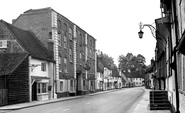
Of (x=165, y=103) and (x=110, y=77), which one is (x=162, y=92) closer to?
(x=165, y=103)

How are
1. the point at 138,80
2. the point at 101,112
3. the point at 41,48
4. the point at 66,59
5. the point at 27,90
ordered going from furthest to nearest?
the point at 138,80, the point at 66,59, the point at 41,48, the point at 27,90, the point at 101,112

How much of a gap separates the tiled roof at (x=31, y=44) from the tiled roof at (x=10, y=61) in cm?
159

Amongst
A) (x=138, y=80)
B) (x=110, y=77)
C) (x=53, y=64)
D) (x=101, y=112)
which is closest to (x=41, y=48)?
(x=53, y=64)

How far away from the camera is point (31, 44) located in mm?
34781

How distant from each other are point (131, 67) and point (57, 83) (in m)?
119

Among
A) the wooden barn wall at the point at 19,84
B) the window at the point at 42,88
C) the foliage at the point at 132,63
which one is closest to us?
the wooden barn wall at the point at 19,84

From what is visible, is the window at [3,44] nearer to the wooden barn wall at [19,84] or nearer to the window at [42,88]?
the wooden barn wall at [19,84]

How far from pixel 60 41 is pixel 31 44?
7.52 m

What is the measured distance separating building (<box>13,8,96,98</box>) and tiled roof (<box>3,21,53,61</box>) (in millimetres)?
1160

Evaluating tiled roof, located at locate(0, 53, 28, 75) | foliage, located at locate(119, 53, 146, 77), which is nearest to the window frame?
tiled roof, located at locate(0, 53, 28, 75)

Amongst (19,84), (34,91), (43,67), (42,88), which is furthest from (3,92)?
(43,67)

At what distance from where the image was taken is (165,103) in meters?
20.1

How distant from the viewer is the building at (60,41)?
39.0 meters

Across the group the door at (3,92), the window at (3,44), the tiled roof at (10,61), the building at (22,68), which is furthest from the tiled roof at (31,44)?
the door at (3,92)
